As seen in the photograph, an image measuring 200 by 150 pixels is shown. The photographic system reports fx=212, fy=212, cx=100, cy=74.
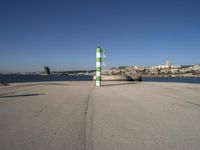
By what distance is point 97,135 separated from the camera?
10.6 feet

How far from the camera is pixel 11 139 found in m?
3.05

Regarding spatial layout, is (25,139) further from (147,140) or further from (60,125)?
(147,140)

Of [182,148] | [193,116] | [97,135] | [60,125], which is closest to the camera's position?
[182,148]

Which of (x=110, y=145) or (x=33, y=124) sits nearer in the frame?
(x=110, y=145)

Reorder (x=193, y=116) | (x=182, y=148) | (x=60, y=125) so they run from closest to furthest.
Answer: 1. (x=182, y=148)
2. (x=60, y=125)
3. (x=193, y=116)

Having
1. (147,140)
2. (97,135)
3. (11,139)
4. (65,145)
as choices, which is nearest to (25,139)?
(11,139)

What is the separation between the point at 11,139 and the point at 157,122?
2594mm

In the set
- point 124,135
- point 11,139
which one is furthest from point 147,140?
point 11,139

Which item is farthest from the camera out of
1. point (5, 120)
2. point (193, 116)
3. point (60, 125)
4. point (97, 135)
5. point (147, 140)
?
point (193, 116)

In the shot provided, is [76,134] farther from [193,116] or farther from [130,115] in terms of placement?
[193,116]

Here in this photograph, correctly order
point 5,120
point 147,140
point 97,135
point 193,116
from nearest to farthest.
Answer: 1. point 147,140
2. point 97,135
3. point 5,120
4. point 193,116

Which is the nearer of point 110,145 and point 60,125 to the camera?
point 110,145

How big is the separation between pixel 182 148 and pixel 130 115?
200 cm

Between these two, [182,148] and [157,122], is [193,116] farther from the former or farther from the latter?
[182,148]
